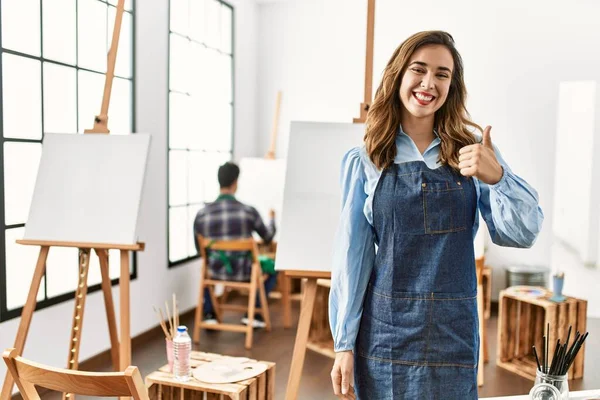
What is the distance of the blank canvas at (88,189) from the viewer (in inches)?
108

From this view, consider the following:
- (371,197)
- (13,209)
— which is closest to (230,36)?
(13,209)

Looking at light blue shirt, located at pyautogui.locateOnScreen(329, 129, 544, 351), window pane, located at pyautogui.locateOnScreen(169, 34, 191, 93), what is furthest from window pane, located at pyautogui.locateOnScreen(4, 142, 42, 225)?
light blue shirt, located at pyautogui.locateOnScreen(329, 129, 544, 351)

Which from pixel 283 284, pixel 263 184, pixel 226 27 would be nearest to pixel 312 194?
pixel 283 284

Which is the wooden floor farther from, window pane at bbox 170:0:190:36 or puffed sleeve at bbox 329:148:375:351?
window pane at bbox 170:0:190:36

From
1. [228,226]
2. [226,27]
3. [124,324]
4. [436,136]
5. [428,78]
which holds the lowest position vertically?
[124,324]

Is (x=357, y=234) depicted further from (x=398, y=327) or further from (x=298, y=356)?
(x=298, y=356)

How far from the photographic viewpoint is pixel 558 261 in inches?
203

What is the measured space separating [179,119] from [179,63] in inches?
17.1

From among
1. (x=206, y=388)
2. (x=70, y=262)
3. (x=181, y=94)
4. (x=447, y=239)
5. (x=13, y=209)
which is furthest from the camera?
(x=181, y=94)

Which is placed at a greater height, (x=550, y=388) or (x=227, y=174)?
(x=227, y=174)

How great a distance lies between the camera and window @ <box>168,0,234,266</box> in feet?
15.6

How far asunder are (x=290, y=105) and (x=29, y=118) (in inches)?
126

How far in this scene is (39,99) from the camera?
3299mm

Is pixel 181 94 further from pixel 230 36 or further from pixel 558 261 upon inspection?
pixel 558 261
